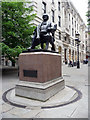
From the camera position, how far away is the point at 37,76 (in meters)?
4.68

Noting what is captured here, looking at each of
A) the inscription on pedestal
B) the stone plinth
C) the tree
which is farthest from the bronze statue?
the tree

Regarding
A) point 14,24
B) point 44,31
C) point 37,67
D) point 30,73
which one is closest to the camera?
point 37,67

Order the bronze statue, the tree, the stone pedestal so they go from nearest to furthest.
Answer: the stone pedestal
the bronze statue
the tree

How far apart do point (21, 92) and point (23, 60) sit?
1.56 metres

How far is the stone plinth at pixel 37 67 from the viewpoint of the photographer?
4.59 metres

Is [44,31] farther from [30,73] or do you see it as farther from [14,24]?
[14,24]

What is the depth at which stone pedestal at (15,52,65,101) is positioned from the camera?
14.8 ft

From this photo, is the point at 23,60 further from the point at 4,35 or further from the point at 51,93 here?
the point at 4,35

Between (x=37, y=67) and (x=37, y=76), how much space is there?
16.4 inches

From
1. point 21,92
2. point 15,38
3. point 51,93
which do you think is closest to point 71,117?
point 51,93

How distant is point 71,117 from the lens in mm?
3197

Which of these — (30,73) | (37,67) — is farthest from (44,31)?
(30,73)

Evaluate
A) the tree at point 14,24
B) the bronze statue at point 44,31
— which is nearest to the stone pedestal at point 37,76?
the bronze statue at point 44,31

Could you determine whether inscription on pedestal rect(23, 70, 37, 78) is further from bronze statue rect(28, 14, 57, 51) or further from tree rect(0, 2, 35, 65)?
tree rect(0, 2, 35, 65)
